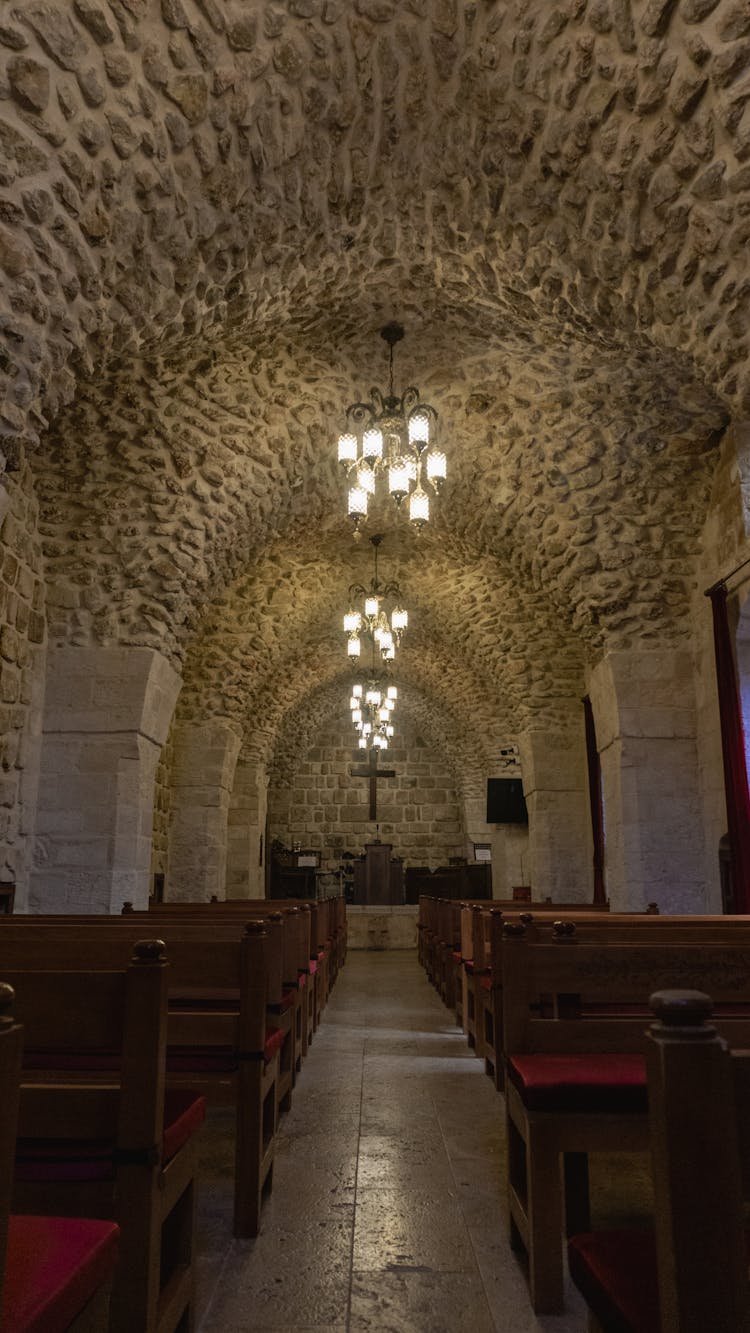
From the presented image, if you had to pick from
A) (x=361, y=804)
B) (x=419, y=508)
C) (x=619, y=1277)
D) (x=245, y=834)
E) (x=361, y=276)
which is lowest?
(x=619, y=1277)

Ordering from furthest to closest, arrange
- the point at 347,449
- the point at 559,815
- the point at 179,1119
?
the point at 559,815 → the point at 347,449 → the point at 179,1119

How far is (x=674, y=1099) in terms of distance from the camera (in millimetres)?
868

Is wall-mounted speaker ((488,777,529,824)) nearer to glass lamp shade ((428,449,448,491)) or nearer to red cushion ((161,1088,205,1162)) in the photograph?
glass lamp shade ((428,449,448,491))

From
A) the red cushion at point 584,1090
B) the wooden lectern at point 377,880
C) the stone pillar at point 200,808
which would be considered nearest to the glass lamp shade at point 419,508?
the red cushion at point 584,1090

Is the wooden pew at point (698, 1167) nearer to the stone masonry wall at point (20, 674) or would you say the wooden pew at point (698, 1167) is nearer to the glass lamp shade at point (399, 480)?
the glass lamp shade at point (399, 480)

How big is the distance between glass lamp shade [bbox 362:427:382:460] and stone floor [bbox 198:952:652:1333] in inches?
126

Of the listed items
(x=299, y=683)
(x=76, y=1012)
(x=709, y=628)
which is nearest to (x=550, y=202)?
(x=709, y=628)

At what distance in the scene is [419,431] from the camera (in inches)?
185

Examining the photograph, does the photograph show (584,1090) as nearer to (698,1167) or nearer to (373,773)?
(698,1167)

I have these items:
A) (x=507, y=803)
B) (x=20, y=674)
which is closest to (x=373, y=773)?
(x=507, y=803)

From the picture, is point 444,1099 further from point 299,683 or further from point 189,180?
point 299,683

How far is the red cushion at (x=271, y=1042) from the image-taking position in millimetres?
2512

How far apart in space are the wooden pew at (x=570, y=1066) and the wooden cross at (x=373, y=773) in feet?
37.6

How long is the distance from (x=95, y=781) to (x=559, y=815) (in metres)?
4.78
